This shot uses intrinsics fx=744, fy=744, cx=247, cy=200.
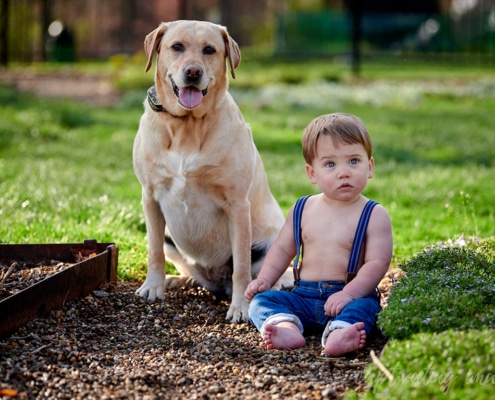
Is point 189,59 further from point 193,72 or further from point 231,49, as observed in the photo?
point 231,49

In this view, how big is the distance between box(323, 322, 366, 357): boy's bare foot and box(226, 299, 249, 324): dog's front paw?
776 millimetres

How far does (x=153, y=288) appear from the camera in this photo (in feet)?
13.8

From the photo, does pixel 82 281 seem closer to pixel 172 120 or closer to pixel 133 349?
pixel 133 349

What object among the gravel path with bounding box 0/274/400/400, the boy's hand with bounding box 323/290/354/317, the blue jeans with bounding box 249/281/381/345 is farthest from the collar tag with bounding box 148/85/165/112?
the boy's hand with bounding box 323/290/354/317

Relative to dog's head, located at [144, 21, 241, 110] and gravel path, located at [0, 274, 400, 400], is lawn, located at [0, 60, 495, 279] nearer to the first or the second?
gravel path, located at [0, 274, 400, 400]

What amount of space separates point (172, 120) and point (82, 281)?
0.99 metres

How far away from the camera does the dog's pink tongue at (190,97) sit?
3.96m

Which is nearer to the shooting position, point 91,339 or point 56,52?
point 91,339

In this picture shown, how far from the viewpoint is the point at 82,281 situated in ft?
12.8

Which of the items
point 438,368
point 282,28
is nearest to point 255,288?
point 438,368

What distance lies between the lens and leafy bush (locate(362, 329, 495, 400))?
2516 millimetres

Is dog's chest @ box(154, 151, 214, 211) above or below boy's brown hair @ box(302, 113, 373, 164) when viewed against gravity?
below

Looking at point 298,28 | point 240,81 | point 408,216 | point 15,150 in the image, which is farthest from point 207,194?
point 298,28

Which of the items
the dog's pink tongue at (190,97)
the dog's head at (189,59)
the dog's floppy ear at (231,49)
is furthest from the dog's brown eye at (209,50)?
the dog's pink tongue at (190,97)
